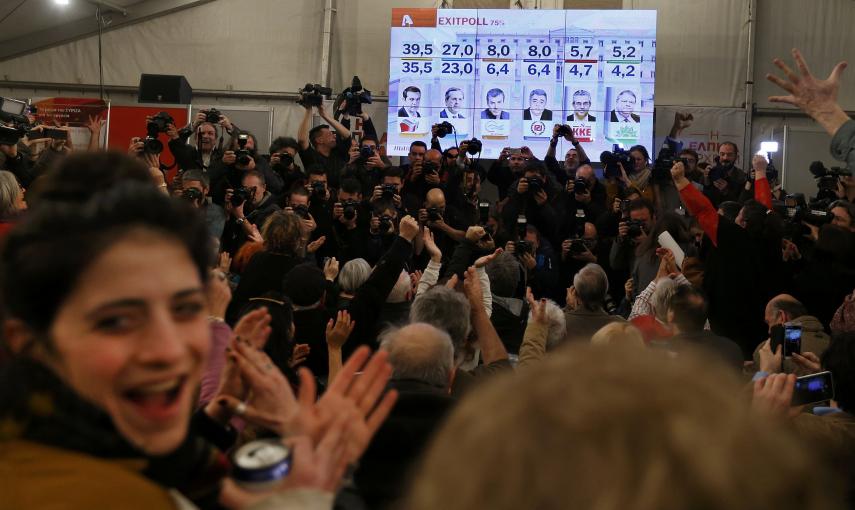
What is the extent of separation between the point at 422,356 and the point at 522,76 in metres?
8.43

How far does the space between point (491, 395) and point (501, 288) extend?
3710 mm

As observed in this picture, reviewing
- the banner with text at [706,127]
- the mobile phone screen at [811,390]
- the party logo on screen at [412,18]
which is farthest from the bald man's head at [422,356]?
the banner with text at [706,127]

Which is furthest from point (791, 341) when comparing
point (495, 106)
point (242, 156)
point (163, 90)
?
point (163, 90)

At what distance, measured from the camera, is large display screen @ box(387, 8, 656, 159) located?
10.2 m

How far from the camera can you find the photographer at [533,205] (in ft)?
22.0

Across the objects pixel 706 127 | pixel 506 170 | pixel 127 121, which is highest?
pixel 706 127

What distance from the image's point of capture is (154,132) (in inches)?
247

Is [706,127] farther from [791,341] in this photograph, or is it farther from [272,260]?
[791,341]

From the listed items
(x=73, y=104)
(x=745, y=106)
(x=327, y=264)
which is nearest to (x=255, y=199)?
(x=327, y=264)

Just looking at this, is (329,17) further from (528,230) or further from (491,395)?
(491,395)

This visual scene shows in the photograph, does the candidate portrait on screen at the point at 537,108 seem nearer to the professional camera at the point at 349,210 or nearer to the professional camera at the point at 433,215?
the professional camera at the point at 433,215

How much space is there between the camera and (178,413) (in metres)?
1.17

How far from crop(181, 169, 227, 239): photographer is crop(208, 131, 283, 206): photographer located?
0.75 metres

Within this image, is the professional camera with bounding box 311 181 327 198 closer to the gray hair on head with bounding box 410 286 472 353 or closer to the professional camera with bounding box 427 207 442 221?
the professional camera with bounding box 427 207 442 221
